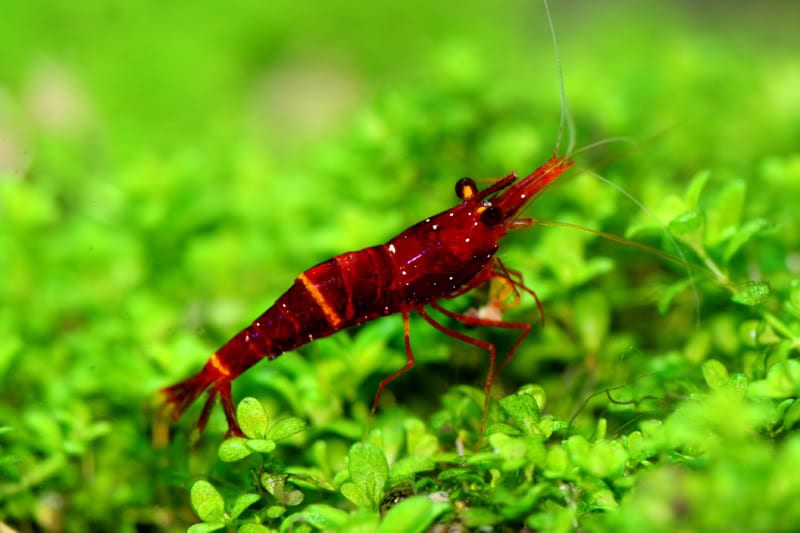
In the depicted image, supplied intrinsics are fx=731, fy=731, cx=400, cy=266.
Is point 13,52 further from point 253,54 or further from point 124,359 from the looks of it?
point 124,359

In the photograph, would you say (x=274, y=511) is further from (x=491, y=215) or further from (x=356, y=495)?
(x=491, y=215)

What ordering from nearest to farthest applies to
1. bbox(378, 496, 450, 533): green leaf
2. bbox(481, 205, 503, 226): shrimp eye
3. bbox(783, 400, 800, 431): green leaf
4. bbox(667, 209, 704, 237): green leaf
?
bbox(378, 496, 450, 533): green leaf
bbox(783, 400, 800, 431): green leaf
bbox(667, 209, 704, 237): green leaf
bbox(481, 205, 503, 226): shrimp eye

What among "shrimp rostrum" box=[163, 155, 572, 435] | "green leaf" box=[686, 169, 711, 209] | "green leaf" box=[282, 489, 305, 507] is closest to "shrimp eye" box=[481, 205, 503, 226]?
"shrimp rostrum" box=[163, 155, 572, 435]

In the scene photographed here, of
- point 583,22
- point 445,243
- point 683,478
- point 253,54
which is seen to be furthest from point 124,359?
point 583,22

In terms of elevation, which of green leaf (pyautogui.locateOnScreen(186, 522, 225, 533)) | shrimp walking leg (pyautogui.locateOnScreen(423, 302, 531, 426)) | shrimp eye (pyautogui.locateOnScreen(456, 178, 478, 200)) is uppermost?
shrimp eye (pyautogui.locateOnScreen(456, 178, 478, 200))

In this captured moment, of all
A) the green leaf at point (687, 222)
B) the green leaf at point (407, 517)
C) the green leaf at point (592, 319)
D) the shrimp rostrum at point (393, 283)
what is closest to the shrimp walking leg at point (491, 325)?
the shrimp rostrum at point (393, 283)

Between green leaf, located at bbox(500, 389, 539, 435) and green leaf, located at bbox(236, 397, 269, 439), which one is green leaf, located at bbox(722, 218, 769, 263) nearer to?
green leaf, located at bbox(500, 389, 539, 435)

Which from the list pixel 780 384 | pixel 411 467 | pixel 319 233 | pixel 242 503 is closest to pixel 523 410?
pixel 411 467
